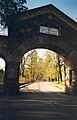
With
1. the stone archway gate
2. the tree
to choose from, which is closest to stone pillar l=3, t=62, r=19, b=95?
the stone archway gate

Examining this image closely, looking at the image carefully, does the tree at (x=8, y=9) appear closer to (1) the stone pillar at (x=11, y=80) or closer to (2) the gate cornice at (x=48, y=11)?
(2) the gate cornice at (x=48, y=11)

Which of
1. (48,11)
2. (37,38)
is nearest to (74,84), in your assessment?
(37,38)

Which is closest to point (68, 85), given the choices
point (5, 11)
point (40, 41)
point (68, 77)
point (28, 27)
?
point (68, 77)

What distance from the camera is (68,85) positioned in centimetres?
2275

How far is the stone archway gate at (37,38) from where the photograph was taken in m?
19.2

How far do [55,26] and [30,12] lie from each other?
261 centimetres

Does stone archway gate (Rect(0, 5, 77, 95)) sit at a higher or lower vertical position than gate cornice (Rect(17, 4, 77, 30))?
lower

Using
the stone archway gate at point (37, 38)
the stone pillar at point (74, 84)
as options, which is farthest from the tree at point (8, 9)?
the stone pillar at point (74, 84)

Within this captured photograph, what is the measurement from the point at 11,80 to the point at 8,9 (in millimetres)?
5670

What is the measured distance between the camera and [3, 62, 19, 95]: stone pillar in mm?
18795

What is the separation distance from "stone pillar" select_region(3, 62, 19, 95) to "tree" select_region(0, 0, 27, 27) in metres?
3.45

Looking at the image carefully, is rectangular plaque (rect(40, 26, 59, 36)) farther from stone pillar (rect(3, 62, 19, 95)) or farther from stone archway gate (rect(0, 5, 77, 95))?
stone pillar (rect(3, 62, 19, 95))

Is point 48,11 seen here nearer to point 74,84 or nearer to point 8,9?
point 8,9

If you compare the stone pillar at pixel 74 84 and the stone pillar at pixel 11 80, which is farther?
the stone pillar at pixel 74 84
